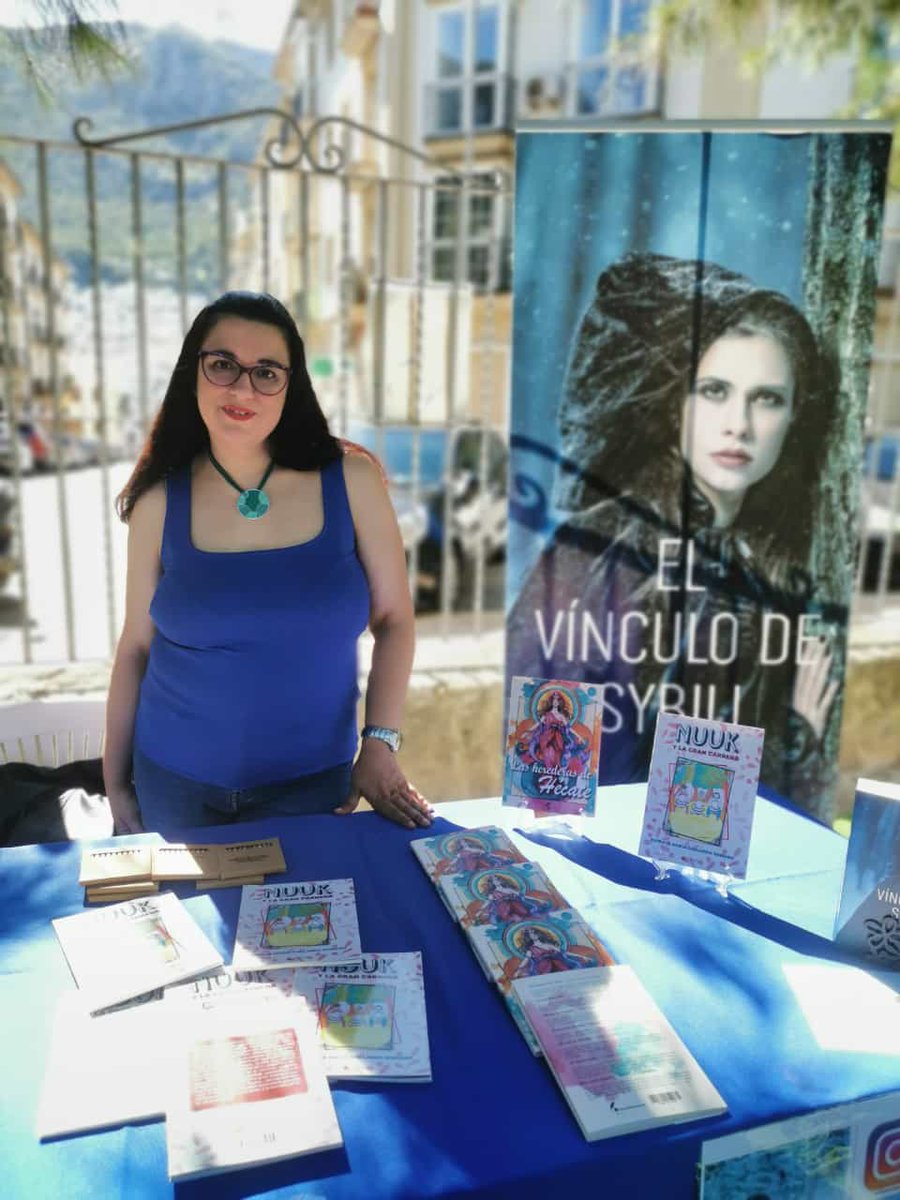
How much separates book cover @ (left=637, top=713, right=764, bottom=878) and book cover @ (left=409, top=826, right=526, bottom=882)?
0.24 metres

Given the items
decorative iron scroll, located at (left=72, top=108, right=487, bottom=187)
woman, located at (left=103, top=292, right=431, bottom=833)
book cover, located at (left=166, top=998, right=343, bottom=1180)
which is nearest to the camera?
book cover, located at (left=166, top=998, right=343, bottom=1180)

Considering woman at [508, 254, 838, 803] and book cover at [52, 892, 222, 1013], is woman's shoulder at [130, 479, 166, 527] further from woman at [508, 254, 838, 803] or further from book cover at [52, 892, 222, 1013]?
woman at [508, 254, 838, 803]

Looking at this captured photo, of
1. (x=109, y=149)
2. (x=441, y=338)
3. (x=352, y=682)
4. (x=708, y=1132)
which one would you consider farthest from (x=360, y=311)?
(x=708, y=1132)

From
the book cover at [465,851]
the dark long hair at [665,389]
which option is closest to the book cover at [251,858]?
the book cover at [465,851]

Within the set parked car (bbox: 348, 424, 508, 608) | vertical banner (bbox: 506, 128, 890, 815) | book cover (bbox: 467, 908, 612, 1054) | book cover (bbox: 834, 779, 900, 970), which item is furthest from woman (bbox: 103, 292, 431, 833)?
parked car (bbox: 348, 424, 508, 608)

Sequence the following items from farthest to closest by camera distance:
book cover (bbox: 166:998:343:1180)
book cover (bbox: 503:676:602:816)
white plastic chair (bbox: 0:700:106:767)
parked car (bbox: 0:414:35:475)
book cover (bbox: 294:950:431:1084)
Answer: parked car (bbox: 0:414:35:475)
white plastic chair (bbox: 0:700:106:767)
book cover (bbox: 503:676:602:816)
book cover (bbox: 294:950:431:1084)
book cover (bbox: 166:998:343:1180)

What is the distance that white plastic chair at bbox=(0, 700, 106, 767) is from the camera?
234cm

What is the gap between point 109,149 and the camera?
307 cm

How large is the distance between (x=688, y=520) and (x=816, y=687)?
2.36 ft

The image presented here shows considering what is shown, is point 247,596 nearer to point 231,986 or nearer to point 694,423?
point 231,986

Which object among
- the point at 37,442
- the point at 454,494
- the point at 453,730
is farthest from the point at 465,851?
the point at 37,442

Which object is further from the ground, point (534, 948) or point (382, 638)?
point (382, 638)

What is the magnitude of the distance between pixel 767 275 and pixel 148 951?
8.24 ft

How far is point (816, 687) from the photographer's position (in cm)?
322
